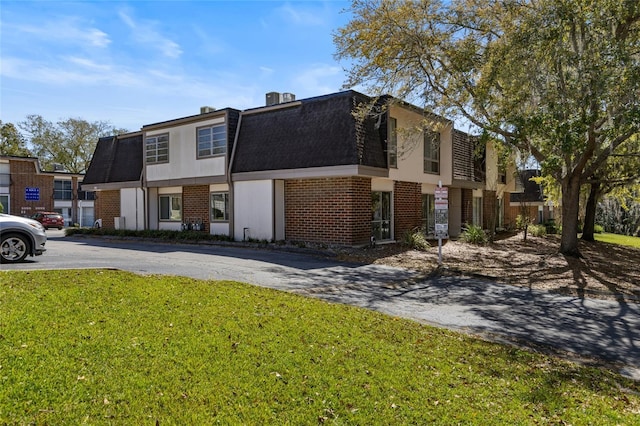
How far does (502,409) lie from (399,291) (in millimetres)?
5622

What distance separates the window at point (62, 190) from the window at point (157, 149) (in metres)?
25.8

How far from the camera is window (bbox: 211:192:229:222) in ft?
62.6

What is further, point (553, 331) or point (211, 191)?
point (211, 191)

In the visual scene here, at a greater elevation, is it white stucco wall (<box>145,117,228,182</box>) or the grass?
white stucco wall (<box>145,117,228,182</box>)

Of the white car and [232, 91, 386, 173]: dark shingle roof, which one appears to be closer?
the white car

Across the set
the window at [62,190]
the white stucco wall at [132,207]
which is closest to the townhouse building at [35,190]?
the window at [62,190]

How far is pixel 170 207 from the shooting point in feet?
71.2

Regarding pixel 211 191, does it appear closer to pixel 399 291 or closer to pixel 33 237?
pixel 33 237

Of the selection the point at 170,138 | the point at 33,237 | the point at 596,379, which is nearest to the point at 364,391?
the point at 596,379

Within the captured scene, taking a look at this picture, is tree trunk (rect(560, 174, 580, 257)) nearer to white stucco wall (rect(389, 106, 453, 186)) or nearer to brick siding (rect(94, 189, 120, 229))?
white stucco wall (rect(389, 106, 453, 186))

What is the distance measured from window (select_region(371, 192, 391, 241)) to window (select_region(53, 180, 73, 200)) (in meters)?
37.0

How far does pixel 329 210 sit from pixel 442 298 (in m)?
7.35

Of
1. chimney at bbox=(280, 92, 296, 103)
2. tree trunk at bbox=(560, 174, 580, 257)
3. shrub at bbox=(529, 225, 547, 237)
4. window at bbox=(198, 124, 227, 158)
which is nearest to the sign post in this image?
tree trunk at bbox=(560, 174, 580, 257)

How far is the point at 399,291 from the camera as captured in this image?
9625 millimetres
